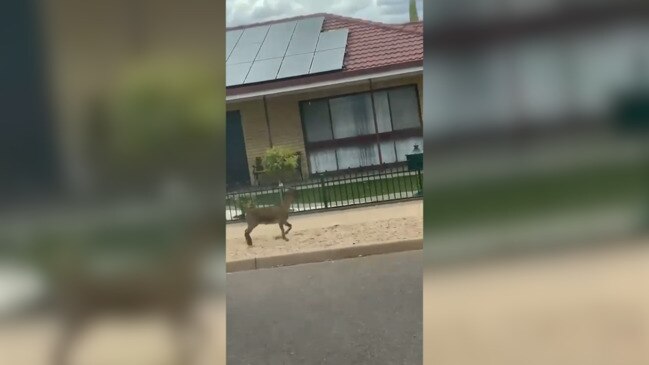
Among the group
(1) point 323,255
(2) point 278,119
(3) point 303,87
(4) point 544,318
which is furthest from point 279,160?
(4) point 544,318

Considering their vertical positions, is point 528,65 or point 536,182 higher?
point 528,65

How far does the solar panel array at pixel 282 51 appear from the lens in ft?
5.61

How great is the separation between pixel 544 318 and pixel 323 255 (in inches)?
29.2

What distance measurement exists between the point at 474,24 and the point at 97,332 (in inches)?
57.5

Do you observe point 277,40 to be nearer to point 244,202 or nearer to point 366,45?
point 366,45

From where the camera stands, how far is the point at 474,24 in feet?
6.02

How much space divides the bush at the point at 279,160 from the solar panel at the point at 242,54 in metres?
0.26

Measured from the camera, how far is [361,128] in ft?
5.79

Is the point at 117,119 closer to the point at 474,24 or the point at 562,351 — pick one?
the point at 474,24

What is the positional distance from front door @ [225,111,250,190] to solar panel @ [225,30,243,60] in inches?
6.9

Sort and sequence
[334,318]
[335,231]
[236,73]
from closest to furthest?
[236,73]
[335,231]
[334,318]

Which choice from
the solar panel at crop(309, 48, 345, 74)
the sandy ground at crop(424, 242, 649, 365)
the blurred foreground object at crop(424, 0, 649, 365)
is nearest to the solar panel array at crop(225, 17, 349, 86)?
the solar panel at crop(309, 48, 345, 74)

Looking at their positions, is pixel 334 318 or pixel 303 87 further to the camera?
pixel 334 318

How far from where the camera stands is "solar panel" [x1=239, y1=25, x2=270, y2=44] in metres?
1.71
